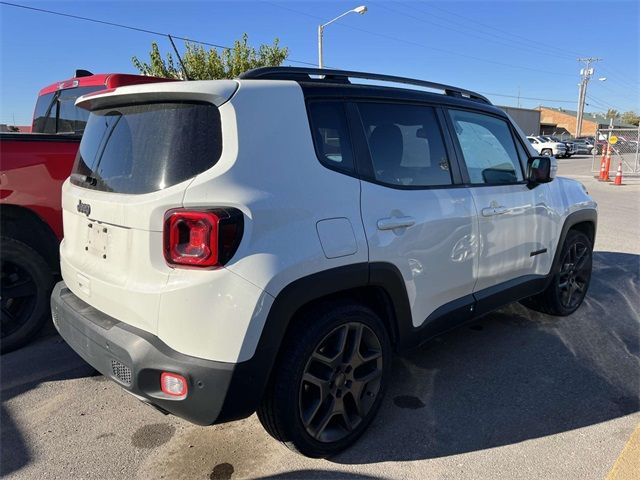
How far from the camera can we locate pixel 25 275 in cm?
364

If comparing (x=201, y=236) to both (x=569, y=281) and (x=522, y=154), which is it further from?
(x=569, y=281)

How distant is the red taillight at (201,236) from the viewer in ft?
6.44

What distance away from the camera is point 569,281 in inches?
177

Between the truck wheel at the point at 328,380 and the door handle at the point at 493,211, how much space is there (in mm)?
1141

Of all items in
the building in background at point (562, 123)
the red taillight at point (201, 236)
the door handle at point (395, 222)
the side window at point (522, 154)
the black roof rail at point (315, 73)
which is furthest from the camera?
the building in background at point (562, 123)

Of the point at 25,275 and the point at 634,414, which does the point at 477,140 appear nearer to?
the point at 634,414

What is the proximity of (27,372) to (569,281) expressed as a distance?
4529 millimetres

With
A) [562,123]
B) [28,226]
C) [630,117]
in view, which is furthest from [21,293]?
[630,117]

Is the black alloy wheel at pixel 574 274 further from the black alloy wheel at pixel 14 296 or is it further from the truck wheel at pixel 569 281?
the black alloy wheel at pixel 14 296

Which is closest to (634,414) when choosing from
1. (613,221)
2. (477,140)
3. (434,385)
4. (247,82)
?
(434,385)

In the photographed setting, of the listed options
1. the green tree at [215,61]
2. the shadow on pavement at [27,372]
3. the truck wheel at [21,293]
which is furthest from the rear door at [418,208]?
the green tree at [215,61]

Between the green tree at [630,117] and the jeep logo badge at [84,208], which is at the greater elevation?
the green tree at [630,117]

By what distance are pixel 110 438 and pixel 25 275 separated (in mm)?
1636

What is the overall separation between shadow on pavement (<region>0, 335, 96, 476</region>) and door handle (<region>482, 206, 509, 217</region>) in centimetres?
293
